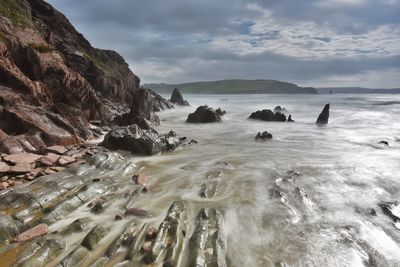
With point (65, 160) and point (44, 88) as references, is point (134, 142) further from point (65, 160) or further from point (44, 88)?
point (44, 88)

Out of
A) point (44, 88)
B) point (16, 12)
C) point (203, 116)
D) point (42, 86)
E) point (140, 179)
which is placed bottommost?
point (140, 179)

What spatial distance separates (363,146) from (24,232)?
67.2 feet

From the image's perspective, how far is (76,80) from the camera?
76.5 ft

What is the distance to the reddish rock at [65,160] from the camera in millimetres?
12383

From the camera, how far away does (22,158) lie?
11.7 metres

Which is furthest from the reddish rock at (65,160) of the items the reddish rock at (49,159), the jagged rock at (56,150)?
the jagged rock at (56,150)

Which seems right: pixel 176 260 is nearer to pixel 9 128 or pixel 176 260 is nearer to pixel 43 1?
pixel 9 128

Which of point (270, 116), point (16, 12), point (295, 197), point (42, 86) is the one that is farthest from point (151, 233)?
point (270, 116)

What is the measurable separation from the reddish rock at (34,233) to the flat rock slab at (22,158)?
16.3ft

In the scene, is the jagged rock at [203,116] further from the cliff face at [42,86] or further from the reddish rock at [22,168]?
the reddish rock at [22,168]

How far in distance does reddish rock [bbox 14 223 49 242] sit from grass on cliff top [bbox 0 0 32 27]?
2532 centimetres

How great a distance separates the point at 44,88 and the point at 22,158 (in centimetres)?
961

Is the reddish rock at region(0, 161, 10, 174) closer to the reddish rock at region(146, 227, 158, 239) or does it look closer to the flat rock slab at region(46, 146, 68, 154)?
the flat rock slab at region(46, 146, 68, 154)

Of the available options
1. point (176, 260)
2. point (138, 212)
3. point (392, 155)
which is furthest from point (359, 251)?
point (392, 155)
